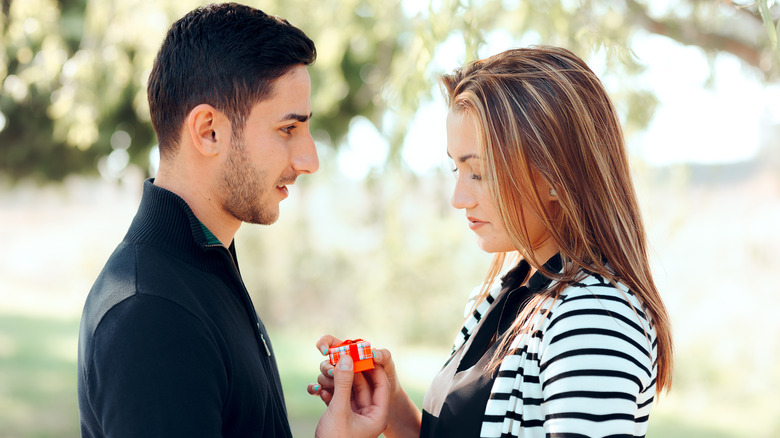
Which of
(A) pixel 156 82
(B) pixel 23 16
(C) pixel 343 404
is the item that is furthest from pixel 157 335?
(B) pixel 23 16

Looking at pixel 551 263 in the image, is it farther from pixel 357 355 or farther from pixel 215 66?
pixel 215 66

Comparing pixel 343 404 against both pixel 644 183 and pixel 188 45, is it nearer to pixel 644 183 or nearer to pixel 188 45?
pixel 188 45

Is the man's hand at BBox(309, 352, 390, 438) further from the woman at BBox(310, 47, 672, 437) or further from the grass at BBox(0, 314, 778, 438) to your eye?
the grass at BBox(0, 314, 778, 438)

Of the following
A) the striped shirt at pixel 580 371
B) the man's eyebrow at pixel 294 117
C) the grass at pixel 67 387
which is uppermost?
the grass at pixel 67 387

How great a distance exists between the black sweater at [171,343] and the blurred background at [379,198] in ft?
4.73

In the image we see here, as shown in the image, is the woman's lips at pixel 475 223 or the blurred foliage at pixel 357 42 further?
the blurred foliage at pixel 357 42

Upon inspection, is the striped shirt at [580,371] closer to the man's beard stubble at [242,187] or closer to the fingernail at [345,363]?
the fingernail at [345,363]

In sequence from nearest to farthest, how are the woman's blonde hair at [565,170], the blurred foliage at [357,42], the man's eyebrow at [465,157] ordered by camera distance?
1. the woman's blonde hair at [565,170]
2. the man's eyebrow at [465,157]
3. the blurred foliage at [357,42]

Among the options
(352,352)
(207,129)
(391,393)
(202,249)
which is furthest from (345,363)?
(207,129)

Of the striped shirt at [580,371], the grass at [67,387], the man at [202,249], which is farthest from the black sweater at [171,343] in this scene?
the grass at [67,387]

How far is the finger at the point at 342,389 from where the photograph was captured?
65.7 inches

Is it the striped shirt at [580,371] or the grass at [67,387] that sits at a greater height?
the grass at [67,387]

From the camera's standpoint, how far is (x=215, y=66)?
64.4 inches

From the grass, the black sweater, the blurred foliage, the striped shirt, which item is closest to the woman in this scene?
the striped shirt
